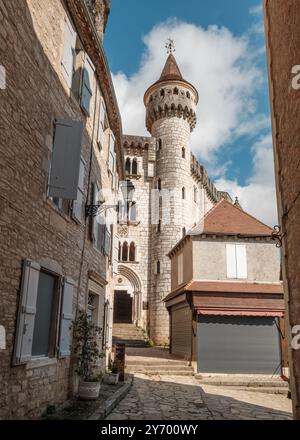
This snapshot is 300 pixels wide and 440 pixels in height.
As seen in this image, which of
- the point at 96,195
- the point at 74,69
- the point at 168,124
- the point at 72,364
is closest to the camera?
the point at 72,364

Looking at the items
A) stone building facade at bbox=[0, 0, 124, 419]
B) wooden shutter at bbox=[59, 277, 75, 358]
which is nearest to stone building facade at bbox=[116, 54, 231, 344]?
stone building facade at bbox=[0, 0, 124, 419]

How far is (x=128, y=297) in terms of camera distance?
28172mm

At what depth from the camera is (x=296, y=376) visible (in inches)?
Result: 232

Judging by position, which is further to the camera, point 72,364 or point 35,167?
point 72,364

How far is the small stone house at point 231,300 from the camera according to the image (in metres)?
14.3

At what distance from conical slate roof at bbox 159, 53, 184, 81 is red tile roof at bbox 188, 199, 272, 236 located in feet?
47.4

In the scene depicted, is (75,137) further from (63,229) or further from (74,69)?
(74,69)

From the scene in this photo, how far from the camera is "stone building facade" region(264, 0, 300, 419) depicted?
5848 mm

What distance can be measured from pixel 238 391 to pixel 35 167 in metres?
9.56

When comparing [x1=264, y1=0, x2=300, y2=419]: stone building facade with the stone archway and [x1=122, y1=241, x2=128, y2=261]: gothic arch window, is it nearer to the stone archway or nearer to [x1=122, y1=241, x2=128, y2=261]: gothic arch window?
the stone archway

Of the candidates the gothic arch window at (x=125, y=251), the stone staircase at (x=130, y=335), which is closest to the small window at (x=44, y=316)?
the stone staircase at (x=130, y=335)

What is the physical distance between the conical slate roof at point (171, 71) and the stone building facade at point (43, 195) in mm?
19451

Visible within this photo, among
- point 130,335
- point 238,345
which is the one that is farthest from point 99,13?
point 130,335
